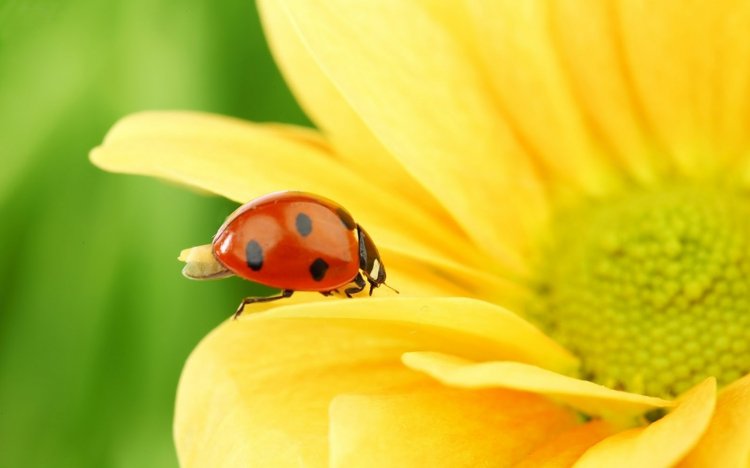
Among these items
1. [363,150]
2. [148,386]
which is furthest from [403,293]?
[148,386]

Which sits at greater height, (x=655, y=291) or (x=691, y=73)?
(x=691, y=73)

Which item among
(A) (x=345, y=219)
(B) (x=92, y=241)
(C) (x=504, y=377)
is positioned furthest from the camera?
(B) (x=92, y=241)

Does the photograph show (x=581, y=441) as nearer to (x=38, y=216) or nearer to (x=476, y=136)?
(x=476, y=136)

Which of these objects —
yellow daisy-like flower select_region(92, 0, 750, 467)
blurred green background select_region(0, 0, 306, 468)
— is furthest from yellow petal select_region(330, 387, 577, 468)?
blurred green background select_region(0, 0, 306, 468)

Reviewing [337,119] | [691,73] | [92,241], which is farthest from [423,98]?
[92,241]

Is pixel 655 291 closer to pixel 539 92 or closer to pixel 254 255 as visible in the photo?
pixel 539 92
